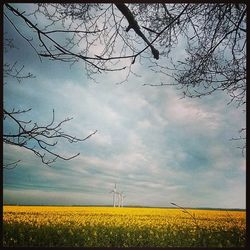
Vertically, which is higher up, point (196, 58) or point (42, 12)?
point (42, 12)

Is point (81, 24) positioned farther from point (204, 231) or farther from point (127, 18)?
point (204, 231)

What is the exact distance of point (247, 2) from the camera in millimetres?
2863

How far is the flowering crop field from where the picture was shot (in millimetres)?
3406

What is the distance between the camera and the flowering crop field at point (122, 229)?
11.2ft

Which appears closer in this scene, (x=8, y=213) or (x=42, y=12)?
(x=42, y=12)

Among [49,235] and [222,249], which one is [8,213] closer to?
[49,235]

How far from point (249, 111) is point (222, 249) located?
34.4 inches

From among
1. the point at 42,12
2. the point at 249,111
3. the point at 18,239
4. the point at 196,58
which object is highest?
the point at 42,12

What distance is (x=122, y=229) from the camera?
3.79m

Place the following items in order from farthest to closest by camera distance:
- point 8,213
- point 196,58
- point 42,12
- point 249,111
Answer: point 8,213 < point 196,58 < point 42,12 < point 249,111

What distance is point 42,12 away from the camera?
10.7ft

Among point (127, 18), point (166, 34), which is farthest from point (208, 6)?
point (127, 18)

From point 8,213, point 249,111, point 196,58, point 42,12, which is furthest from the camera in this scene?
point 8,213

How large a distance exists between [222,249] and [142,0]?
5.27 ft
